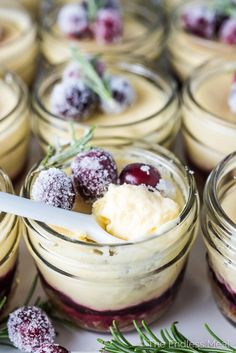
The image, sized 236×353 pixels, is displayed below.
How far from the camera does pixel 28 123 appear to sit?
1.57 m

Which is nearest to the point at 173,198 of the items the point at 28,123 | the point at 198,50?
the point at 28,123

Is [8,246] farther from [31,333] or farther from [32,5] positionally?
[32,5]

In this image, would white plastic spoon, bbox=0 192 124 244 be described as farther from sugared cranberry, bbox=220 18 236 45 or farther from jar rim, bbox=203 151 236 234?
sugared cranberry, bbox=220 18 236 45

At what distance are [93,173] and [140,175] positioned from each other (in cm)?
8

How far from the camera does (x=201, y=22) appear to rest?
181cm

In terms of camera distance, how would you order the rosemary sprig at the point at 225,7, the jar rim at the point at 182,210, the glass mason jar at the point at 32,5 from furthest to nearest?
the glass mason jar at the point at 32,5 < the rosemary sprig at the point at 225,7 < the jar rim at the point at 182,210

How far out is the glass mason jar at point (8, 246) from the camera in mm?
1176

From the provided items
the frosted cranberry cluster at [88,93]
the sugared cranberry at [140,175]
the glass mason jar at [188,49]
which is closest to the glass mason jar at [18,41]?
the frosted cranberry cluster at [88,93]

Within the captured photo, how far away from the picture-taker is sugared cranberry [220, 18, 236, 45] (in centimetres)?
177

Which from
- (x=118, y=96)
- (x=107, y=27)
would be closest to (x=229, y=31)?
(x=107, y=27)

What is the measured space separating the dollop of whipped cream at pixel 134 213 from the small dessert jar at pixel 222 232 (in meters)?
0.07

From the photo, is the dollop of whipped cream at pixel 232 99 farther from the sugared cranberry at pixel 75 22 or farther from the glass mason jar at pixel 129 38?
the sugared cranberry at pixel 75 22

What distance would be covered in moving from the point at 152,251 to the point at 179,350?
172mm

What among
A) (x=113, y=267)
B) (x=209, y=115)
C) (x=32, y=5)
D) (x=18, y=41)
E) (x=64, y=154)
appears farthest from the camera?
(x=32, y=5)
